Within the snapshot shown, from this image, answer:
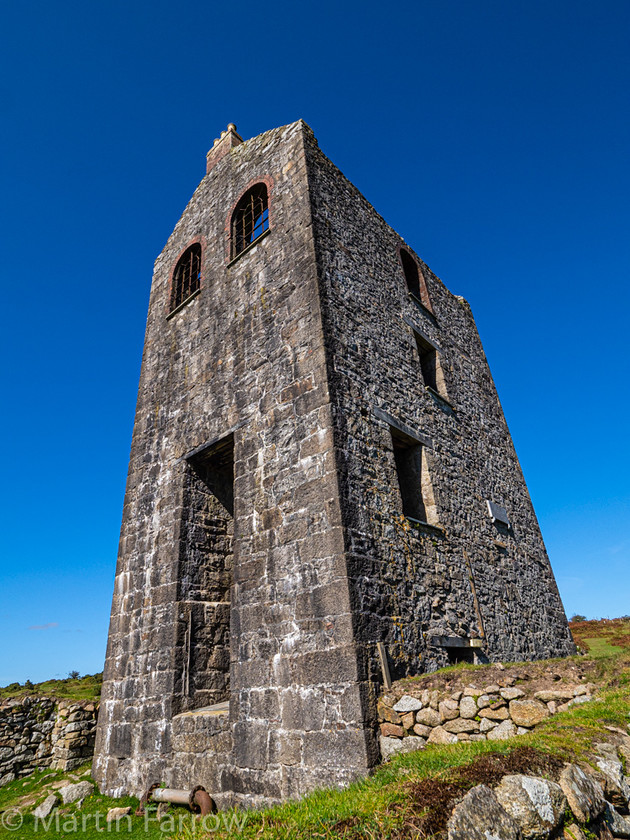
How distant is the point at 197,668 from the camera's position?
820 centimetres

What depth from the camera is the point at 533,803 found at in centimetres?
299

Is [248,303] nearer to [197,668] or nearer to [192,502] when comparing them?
[192,502]

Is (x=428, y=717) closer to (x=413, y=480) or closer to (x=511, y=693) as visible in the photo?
(x=511, y=693)

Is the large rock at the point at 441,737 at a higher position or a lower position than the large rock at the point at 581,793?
higher

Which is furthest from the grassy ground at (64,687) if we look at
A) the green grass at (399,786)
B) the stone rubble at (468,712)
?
the green grass at (399,786)

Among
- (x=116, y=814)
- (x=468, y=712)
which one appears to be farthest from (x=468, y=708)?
(x=116, y=814)

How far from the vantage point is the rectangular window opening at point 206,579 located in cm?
817

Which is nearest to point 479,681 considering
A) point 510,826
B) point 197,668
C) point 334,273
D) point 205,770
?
point 510,826

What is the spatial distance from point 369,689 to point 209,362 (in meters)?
6.53

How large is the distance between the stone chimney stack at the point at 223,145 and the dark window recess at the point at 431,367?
Answer: 7085 millimetres

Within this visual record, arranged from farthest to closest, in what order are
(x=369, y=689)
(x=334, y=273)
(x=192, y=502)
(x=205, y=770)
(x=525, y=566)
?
(x=525, y=566) < (x=192, y=502) < (x=334, y=273) < (x=205, y=770) < (x=369, y=689)

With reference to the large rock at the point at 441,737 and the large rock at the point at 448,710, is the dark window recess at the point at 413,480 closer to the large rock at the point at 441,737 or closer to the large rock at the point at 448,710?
the large rock at the point at 448,710

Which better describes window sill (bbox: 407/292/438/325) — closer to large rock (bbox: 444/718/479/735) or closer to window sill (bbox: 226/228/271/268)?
window sill (bbox: 226/228/271/268)

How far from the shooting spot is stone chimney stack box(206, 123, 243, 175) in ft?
43.0
